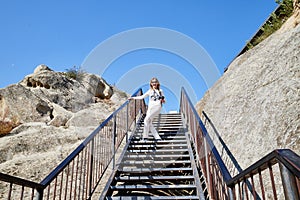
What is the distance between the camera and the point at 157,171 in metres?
4.71

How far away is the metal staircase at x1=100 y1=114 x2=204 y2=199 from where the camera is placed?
4.04 metres

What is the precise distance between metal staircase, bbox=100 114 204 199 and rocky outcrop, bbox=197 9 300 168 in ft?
3.23

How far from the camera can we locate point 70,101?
16.0m

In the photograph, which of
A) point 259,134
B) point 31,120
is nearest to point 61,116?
point 31,120

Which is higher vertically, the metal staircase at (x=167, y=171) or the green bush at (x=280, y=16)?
the green bush at (x=280, y=16)

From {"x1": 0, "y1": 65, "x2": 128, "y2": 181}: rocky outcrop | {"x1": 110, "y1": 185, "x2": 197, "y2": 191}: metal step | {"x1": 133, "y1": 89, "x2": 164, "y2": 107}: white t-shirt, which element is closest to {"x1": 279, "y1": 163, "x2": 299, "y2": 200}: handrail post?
{"x1": 110, "y1": 185, "x2": 197, "y2": 191}: metal step

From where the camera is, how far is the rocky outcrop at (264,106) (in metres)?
3.85

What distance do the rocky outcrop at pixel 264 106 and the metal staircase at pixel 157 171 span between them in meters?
0.99

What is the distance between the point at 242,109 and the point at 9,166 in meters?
6.66

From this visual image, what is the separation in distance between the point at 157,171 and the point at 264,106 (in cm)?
241

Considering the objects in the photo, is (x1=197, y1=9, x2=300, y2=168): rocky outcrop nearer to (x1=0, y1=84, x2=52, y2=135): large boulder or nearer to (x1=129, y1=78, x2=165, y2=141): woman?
(x1=129, y1=78, x2=165, y2=141): woman

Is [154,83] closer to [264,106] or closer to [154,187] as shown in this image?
[264,106]

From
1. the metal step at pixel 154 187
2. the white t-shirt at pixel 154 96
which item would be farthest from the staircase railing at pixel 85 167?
the white t-shirt at pixel 154 96

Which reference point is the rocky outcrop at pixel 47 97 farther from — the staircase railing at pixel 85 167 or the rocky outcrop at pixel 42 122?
the staircase railing at pixel 85 167
